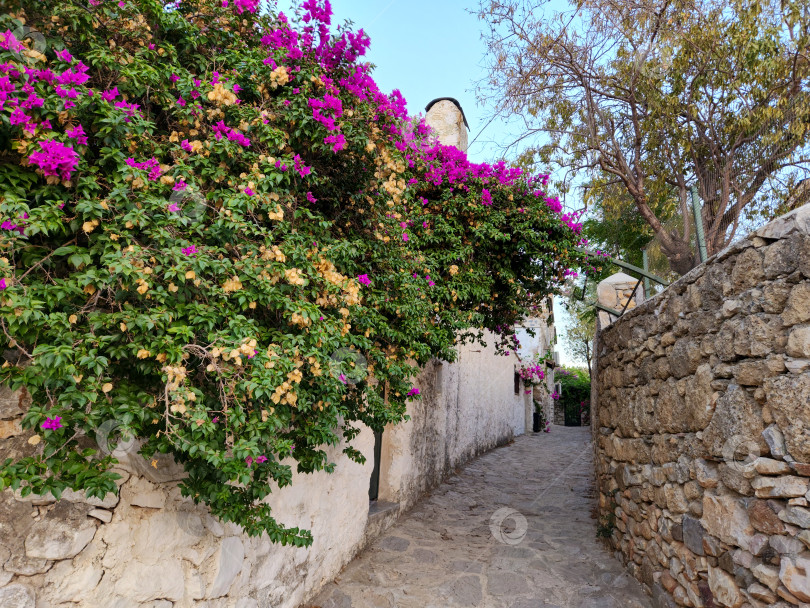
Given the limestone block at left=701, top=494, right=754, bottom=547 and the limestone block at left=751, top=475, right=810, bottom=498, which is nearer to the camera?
the limestone block at left=751, top=475, right=810, bottom=498

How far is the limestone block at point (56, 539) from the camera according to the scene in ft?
7.08

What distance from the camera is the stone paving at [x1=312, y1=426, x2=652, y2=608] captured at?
4051 mm

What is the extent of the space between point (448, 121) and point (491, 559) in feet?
22.9

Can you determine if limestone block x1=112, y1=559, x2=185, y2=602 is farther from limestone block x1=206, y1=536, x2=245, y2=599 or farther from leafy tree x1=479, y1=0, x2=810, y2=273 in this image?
leafy tree x1=479, y1=0, x2=810, y2=273

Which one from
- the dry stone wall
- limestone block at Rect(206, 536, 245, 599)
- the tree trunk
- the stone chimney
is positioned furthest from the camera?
the stone chimney

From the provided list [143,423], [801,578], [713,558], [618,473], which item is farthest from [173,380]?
[618,473]

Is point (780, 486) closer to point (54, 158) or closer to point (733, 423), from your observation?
point (733, 423)

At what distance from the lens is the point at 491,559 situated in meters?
4.84

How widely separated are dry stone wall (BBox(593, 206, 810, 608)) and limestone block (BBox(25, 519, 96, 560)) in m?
3.32

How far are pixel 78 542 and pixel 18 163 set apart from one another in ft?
5.67

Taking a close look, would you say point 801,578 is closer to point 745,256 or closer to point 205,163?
point 745,256

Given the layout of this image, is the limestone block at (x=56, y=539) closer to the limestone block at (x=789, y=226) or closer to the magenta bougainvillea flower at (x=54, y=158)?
the magenta bougainvillea flower at (x=54, y=158)

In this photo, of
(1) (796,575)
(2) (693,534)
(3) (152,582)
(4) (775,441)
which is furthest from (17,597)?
(2) (693,534)

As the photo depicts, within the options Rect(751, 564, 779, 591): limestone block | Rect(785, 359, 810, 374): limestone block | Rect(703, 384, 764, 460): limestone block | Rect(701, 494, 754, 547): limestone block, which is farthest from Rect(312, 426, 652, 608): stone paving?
Rect(785, 359, 810, 374): limestone block
